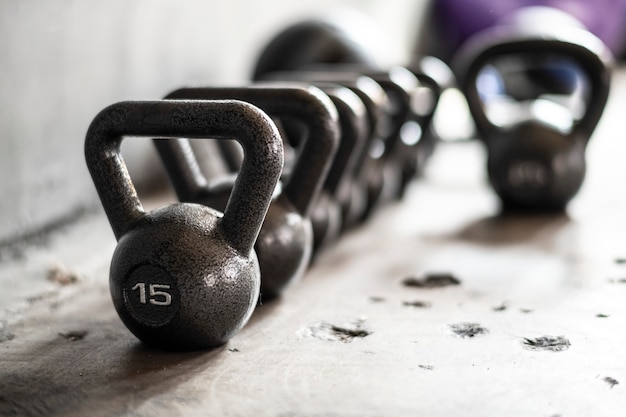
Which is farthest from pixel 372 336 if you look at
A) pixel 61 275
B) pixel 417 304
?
pixel 61 275

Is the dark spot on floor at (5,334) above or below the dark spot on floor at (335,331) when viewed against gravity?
above

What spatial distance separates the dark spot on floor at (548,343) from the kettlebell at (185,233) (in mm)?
379

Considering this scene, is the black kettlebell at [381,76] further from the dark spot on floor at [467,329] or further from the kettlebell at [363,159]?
the dark spot on floor at [467,329]

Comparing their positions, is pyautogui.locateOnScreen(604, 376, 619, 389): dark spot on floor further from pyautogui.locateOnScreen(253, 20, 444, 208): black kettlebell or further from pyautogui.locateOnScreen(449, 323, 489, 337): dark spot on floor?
pyautogui.locateOnScreen(253, 20, 444, 208): black kettlebell

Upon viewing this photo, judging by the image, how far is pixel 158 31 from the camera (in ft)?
7.75

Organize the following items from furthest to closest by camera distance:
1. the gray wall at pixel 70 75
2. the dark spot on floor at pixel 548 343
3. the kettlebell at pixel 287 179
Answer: the gray wall at pixel 70 75, the kettlebell at pixel 287 179, the dark spot on floor at pixel 548 343

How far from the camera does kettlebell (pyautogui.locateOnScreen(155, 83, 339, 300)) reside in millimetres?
1316

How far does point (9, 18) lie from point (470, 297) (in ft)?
3.19

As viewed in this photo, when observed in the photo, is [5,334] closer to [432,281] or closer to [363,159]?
[432,281]

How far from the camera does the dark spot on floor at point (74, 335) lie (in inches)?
48.2

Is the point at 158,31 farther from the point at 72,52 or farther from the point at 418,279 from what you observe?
the point at 418,279

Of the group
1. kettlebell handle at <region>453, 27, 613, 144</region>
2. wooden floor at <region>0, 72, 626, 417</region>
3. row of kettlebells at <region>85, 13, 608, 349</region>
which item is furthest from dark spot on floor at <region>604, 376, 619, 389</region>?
kettlebell handle at <region>453, 27, 613, 144</region>

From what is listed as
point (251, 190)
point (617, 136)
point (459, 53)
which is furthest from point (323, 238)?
point (459, 53)

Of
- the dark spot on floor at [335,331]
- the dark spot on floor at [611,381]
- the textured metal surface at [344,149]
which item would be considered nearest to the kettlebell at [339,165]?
the textured metal surface at [344,149]
